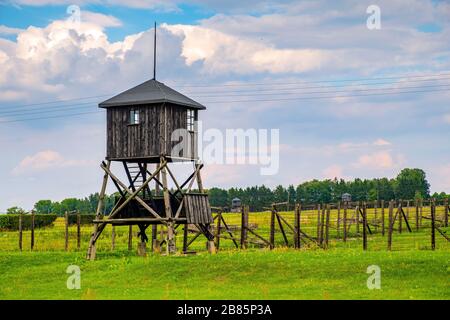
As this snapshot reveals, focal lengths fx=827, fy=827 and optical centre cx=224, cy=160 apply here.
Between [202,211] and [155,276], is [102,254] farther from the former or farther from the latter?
[155,276]

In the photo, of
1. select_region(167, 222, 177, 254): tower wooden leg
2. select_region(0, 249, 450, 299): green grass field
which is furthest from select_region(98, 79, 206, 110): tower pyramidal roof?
select_region(0, 249, 450, 299): green grass field

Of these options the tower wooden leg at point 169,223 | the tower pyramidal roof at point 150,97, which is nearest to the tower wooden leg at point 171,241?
the tower wooden leg at point 169,223

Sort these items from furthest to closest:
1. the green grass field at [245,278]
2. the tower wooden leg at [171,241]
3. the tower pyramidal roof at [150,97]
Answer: the tower pyramidal roof at [150,97] < the tower wooden leg at [171,241] < the green grass field at [245,278]

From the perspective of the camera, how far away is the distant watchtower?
44.1 metres

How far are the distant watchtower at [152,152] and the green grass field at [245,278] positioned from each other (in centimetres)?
624

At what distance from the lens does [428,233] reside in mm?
58281

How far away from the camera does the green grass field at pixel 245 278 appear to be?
27.6 meters

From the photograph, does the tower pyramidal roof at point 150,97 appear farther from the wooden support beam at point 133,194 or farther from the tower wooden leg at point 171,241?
the tower wooden leg at point 171,241

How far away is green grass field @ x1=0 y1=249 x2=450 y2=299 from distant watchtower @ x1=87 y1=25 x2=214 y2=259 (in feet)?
20.5

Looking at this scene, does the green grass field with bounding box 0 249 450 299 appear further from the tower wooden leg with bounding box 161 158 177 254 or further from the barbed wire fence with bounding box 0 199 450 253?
the barbed wire fence with bounding box 0 199 450 253

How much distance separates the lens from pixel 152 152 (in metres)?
44.2

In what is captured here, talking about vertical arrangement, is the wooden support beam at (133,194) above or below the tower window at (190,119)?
below

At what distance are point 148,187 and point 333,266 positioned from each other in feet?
55.6

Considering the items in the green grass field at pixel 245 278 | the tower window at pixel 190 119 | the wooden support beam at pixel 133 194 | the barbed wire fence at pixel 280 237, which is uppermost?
the tower window at pixel 190 119
